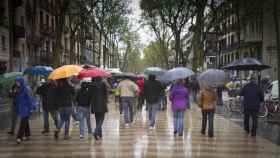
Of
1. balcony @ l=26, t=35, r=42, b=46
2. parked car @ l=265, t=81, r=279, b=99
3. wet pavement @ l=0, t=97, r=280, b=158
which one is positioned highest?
balcony @ l=26, t=35, r=42, b=46

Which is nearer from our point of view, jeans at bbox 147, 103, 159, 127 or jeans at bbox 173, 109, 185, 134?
jeans at bbox 173, 109, 185, 134

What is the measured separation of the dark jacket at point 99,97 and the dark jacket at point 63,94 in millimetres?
648

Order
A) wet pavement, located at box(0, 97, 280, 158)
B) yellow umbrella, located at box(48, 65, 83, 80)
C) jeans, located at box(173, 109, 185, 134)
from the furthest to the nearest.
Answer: jeans, located at box(173, 109, 185, 134) → yellow umbrella, located at box(48, 65, 83, 80) → wet pavement, located at box(0, 97, 280, 158)

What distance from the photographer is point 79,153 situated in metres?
10.8

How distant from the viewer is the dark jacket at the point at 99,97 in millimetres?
12703

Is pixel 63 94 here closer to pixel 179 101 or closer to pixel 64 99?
pixel 64 99

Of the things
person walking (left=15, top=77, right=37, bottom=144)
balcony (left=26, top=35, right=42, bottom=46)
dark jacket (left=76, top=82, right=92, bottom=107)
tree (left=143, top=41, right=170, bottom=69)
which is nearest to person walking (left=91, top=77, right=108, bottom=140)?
dark jacket (left=76, top=82, right=92, bottom=107)

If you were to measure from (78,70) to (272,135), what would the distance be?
225 inches

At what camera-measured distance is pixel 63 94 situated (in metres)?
13.0

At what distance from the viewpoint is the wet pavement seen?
10758 mm

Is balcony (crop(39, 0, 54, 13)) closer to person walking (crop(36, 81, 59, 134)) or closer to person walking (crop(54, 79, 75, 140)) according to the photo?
person walking (crop(36, 81, 59, 134))

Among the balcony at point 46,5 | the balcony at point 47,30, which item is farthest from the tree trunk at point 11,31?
the balcony at point 46,5

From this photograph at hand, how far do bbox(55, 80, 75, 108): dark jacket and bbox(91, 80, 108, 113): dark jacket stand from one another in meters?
0.65

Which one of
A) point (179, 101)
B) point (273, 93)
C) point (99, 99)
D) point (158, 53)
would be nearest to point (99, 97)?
point (99, 99)
